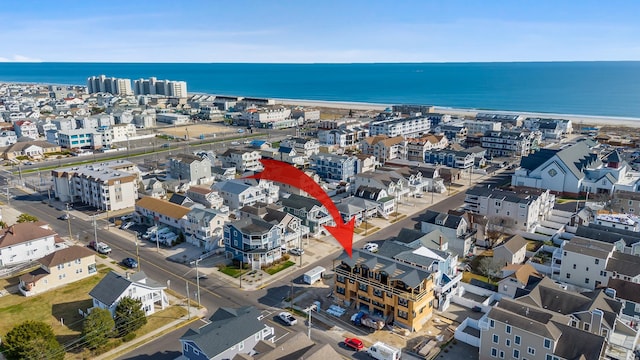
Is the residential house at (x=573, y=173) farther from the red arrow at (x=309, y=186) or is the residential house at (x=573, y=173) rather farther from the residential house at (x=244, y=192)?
the residential house at (x=244, y=192)

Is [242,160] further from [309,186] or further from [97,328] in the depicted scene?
[97,328]

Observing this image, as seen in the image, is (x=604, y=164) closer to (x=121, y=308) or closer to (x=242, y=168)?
(x=242, y=168)

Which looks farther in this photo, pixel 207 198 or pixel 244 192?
pixel 244 192

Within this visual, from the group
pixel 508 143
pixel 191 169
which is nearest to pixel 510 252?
pixel 191 169

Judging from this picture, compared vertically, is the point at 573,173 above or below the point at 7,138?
above

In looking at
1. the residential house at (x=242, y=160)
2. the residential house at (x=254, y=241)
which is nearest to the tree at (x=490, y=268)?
the residential house at (x=254, y=241)

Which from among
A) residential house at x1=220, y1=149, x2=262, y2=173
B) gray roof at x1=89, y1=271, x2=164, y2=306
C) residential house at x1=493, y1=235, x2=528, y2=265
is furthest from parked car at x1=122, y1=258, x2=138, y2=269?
residential house at x1=220, y1=149, x2=262, y2=173

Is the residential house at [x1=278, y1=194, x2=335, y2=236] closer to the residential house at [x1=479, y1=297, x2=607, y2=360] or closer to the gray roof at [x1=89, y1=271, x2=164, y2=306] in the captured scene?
the gray roof at [x1=89, y1=271, x2=164, y2=306]
